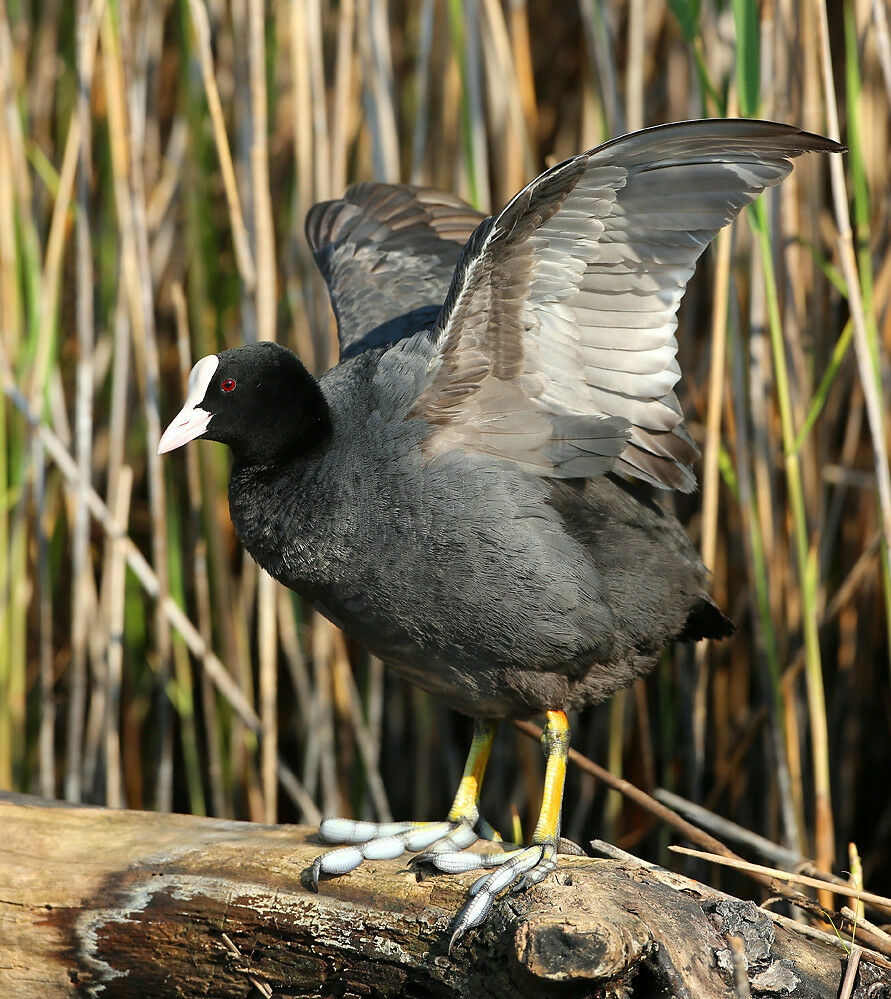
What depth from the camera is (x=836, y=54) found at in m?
2.81

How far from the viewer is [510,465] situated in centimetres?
198

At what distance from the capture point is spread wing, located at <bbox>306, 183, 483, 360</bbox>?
2.48m

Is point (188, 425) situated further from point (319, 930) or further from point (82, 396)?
point (319, 930)

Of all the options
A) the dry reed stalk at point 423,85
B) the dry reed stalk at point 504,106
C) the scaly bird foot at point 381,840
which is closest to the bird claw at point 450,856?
the scaly bird foot at point 381,840

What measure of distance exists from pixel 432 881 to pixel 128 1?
7.03 ft

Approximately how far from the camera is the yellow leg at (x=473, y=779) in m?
2.15

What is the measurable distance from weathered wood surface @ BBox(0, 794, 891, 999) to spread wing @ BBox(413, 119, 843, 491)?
73 centimetres

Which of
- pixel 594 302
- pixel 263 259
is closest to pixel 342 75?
pixel 263 259

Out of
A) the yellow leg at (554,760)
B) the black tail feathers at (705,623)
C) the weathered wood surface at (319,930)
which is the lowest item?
the weathered wood surface at (319,930)

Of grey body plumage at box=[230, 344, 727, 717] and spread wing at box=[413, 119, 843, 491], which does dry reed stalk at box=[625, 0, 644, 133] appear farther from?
grey body plumage at box=[230, 344, 727, 717]

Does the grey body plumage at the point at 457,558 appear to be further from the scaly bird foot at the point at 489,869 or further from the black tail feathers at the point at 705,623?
the scaly bird foot at the point at 489,869

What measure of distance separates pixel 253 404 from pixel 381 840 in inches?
31.5

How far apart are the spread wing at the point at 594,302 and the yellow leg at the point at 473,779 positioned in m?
0.61

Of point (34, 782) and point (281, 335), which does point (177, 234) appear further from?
point (34, 782)
